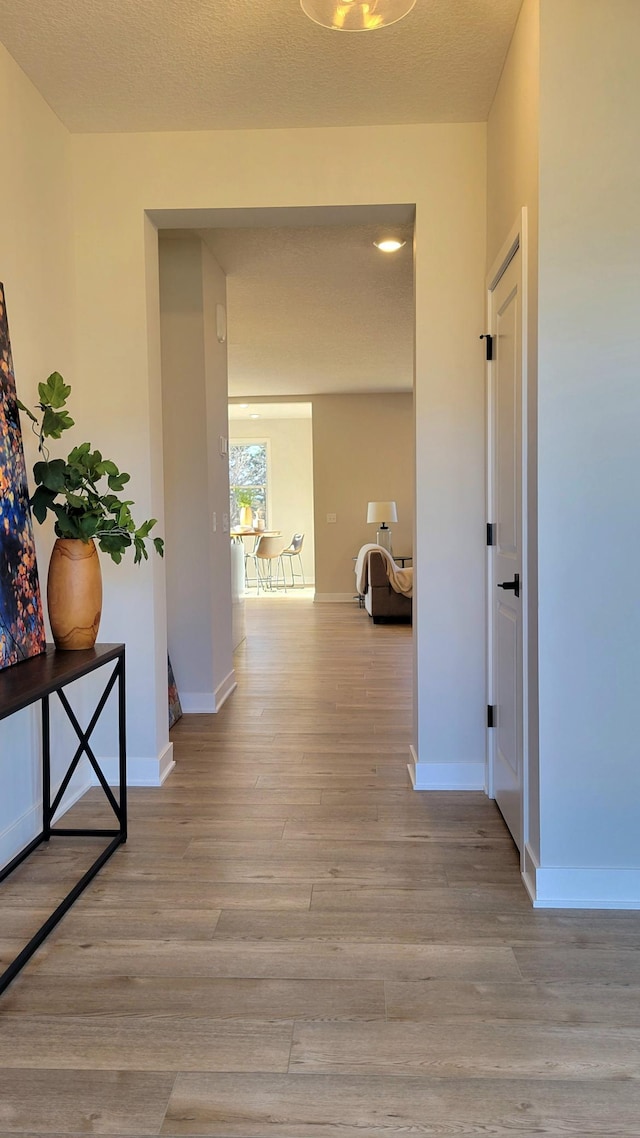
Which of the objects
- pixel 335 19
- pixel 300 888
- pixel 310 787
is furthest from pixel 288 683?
pixel 335 19

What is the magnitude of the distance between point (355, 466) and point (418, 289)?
6.57 metres

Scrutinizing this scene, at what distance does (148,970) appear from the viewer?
185 centimetres

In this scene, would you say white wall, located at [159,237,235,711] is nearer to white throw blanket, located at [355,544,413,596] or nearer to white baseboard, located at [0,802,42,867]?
white baseboard, located at [0,802,42,867]

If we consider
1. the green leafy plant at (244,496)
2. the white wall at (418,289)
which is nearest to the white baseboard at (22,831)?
the white wall at (418,289)

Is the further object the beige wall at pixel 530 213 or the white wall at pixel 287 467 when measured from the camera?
the white wall at pixel 287 467

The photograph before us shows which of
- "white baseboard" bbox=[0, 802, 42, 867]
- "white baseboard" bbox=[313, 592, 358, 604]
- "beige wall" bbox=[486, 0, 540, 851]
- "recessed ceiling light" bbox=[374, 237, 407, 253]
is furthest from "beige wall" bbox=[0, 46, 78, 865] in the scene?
"white baseboard" bbox=[313, 592, 358, 604]

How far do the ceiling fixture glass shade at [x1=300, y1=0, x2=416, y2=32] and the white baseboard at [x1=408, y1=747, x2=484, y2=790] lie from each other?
2.62 m

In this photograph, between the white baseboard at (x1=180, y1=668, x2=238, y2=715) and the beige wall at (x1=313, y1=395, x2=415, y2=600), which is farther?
the beige wall at (x1=313, y1=395, x2=415, y2=600)

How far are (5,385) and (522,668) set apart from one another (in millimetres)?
1931

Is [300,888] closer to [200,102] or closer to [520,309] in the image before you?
[520,309]

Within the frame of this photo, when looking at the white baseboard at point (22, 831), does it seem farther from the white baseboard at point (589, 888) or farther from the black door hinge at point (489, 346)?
the black door hinge at point (489, 346)

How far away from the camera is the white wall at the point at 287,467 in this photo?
485 inches

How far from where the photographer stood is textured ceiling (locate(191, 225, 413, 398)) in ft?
14.1

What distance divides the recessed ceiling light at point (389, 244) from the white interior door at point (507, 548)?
1.59 meters
